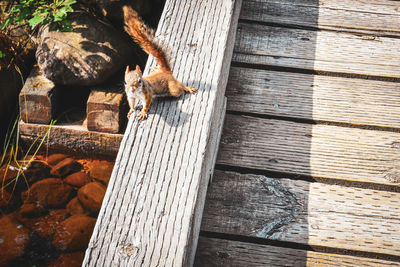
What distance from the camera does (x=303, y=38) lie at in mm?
2205

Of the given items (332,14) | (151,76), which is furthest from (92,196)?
(332,14)

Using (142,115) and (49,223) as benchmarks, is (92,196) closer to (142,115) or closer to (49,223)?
(49,223)

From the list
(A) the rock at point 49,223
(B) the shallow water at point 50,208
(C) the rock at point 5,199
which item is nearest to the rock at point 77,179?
(B) the shallow water at point 50,208

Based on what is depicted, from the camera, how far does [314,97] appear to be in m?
1.95

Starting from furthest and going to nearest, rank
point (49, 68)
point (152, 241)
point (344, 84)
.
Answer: point (49, 68) → point (344, 84) → point (152, 241)

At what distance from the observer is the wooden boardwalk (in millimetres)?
1508

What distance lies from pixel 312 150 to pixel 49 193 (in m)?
2.24

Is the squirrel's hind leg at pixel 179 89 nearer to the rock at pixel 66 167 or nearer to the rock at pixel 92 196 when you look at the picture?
the rock at pixel 92 196

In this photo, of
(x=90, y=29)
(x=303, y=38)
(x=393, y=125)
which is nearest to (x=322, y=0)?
(x=303, y=38)

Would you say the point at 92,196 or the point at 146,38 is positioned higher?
the point at 146,38

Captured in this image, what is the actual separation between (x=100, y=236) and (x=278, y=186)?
0.89m

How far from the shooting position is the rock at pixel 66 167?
315cm

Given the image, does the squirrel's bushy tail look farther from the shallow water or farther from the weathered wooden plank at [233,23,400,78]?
the shallow water

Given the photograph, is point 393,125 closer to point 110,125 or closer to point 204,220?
point 204,220
